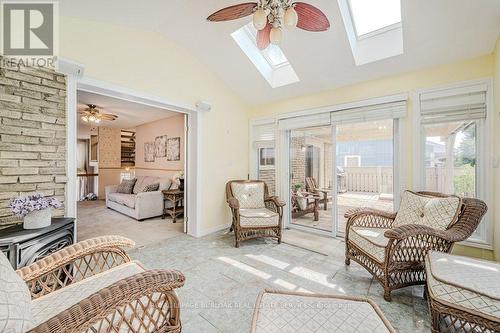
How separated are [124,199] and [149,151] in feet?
5.98

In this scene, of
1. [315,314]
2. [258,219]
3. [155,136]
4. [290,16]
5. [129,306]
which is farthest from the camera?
A: [155,136]

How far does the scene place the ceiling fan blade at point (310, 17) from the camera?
1554mm

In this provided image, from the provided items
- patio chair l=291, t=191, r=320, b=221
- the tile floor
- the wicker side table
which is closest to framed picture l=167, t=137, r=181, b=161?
the wicker side table

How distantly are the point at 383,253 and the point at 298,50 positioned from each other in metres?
2.57

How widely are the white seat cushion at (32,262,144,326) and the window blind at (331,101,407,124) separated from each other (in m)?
3.08

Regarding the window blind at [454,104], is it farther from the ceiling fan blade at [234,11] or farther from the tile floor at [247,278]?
the ceiling fan blade at [234,11]

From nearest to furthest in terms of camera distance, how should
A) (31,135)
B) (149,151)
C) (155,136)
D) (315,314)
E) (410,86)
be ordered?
(315,314), (31,135), (410,86), (155,136), (149,151)

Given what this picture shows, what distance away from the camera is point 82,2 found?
2.02 metres

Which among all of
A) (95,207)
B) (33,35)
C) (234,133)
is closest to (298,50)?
(234,133)

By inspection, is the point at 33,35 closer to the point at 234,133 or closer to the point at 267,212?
the point at 234,133

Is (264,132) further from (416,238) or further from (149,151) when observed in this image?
(149,151)

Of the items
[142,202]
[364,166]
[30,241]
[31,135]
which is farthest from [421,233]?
[142,202]

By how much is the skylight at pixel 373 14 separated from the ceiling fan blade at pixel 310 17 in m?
1.10

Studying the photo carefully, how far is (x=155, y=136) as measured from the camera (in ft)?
19.5
